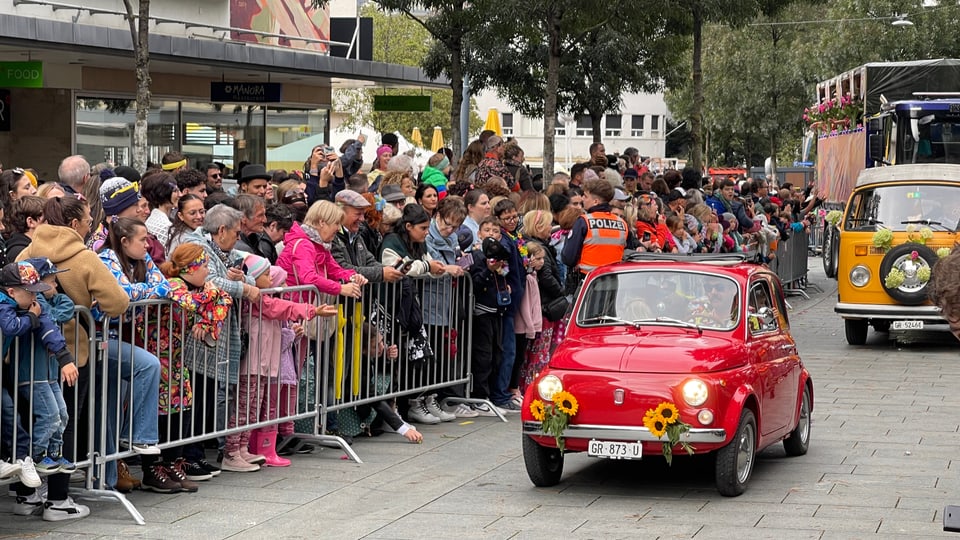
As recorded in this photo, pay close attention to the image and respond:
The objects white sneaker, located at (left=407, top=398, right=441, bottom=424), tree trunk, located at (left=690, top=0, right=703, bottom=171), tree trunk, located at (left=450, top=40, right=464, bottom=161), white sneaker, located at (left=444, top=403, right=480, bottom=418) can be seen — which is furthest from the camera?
tree trunk, located at (left=690, top=0, right=703, bottom=171)

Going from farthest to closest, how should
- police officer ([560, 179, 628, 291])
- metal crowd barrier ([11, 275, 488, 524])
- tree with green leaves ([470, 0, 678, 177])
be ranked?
tree with green leaves ([470, 0, 678, 177]) → police officer ([560, 179, 628, 291]) → metal crowd barrier ([11, 275, 488, 524])

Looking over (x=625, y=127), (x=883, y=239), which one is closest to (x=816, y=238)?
(x=883, y=239)

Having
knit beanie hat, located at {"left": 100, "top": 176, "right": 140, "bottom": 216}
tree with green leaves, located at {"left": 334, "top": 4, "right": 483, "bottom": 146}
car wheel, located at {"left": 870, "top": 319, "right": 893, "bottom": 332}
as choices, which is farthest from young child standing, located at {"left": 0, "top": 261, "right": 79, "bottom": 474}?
tree with green leaves, located at {"left": 334, "top": 4, "right": 483, "bottom": 146}

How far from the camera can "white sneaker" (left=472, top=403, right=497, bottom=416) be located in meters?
12.7

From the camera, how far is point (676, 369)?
930cm

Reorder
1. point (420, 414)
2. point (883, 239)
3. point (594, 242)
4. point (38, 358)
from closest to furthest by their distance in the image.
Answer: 1. point (38, 358)
2. point (420, 414)
3. point (594, 242)
4. point (883, 239)

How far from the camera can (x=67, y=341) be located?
8156 mm

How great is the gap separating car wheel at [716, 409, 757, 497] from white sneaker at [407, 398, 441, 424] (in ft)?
10.9

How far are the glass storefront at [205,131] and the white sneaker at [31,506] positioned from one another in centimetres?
1650

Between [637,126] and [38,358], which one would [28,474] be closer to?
[38,358]

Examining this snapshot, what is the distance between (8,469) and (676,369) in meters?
4.14

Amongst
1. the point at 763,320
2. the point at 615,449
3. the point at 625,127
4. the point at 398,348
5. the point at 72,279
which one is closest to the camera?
the point at 72,279

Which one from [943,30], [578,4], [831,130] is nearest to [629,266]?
[578,4]

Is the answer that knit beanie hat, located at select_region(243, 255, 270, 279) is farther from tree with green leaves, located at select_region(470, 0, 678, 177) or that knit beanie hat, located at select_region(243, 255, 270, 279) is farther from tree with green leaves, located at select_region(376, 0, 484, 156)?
tree with green leaves, located at select_region(470, 0, 678, 177)
